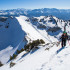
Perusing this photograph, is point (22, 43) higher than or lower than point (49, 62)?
lower

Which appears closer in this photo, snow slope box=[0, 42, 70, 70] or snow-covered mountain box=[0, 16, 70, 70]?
snow slope box=[0, 42, 70, 70]

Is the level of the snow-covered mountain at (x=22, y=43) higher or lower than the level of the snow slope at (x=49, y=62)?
lower

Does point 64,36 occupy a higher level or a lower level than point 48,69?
higher

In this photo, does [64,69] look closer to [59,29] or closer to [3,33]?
[3,33]

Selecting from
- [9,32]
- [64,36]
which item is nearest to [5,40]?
[9,32]

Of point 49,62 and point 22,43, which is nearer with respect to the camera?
point 49,62

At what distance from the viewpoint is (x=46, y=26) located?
185750 mm

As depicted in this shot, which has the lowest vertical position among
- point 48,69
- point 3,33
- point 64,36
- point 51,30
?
point 51,30

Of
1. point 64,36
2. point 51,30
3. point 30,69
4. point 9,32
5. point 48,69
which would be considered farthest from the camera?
point 51,30

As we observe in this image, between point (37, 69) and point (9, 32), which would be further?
point (9, 32)

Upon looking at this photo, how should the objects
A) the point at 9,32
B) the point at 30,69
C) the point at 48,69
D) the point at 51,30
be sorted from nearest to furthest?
the point at 48,69 → the point at 30,69 → the point at 9,32 → the point at 51,30

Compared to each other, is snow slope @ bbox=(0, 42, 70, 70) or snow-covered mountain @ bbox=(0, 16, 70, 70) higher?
snow slope @ bbox=(0, 42, 70, 70)

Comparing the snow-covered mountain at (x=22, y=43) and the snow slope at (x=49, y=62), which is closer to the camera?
the snow slope at (x=49, y=62)

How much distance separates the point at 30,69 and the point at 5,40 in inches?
2968
